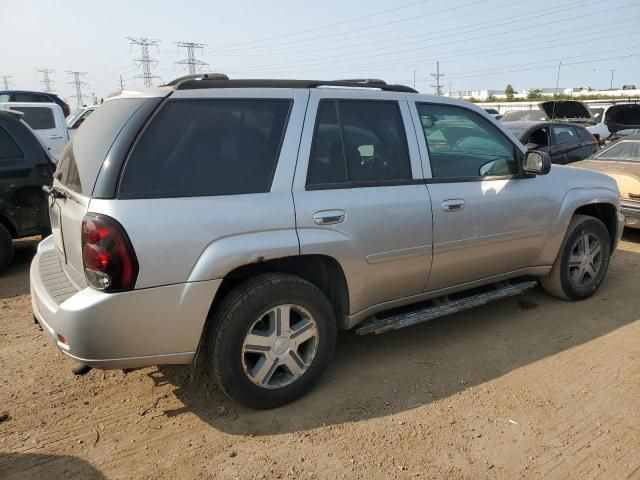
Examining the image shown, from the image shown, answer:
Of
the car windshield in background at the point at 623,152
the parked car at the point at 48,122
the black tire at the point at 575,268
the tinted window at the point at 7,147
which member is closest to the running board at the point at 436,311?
the black tire at the point at 575,268

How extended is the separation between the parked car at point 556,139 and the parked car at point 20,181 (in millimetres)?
7637

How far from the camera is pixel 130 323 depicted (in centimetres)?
250

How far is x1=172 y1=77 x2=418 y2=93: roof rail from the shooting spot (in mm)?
2818

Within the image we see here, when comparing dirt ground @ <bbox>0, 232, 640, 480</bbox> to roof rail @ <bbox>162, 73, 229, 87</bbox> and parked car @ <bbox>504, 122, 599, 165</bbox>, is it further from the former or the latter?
parked car @ <bbox>504, 122, 599, 165</bbox>

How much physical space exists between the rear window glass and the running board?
1.83 metres

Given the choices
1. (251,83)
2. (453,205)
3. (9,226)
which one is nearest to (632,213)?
(453,205)

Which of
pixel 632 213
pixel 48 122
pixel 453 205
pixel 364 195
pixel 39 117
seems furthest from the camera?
pixel 48 122

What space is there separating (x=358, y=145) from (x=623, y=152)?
630 cm

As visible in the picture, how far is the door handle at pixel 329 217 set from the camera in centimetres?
292

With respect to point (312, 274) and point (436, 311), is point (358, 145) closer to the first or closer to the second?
point (312, 274)

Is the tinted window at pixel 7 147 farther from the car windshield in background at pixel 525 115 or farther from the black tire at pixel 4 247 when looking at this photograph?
the car windshield in background at pixel 525 115

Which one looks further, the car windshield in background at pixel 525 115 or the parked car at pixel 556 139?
the car windshield in background at pixel 525 115

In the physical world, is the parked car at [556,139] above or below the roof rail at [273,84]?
below

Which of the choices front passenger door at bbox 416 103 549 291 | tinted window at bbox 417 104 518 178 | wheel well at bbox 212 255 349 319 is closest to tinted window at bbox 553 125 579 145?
front passenger door at bbox 416 103 549 291
